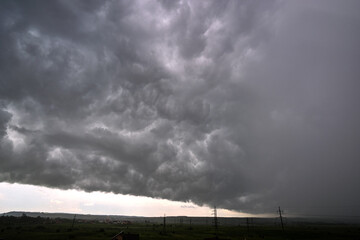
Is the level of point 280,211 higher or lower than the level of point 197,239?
higher

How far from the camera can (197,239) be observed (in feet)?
277

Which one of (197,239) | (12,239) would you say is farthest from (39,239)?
(197,239)

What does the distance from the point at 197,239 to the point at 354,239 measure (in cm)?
6690

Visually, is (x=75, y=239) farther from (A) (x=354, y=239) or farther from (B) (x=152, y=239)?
(A) (x=354, y=239)

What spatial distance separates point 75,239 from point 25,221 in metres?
105

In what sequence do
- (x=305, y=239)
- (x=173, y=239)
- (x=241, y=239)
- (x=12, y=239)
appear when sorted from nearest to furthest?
(x=12, y=239)
(x=173, y=239)
(x=241, y=239)
(x=305, y=239)

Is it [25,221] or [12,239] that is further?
[25,221]

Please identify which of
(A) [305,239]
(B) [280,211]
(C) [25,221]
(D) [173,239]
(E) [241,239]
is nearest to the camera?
(D) [173,239]

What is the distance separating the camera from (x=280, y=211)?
12650 cm

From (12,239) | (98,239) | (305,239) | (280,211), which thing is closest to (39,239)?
(12,239)

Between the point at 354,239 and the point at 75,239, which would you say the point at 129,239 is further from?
the point at 354,239

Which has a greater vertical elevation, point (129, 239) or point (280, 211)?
point (280, 211)

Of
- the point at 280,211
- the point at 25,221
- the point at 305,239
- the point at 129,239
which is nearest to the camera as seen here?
the point at 129,239

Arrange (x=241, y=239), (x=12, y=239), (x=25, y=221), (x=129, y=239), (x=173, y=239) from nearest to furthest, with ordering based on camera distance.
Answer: (x=129, y=239), (x=12, y=239), (x=173, y=239), (x=241, y=239), (x=25, y=221)
